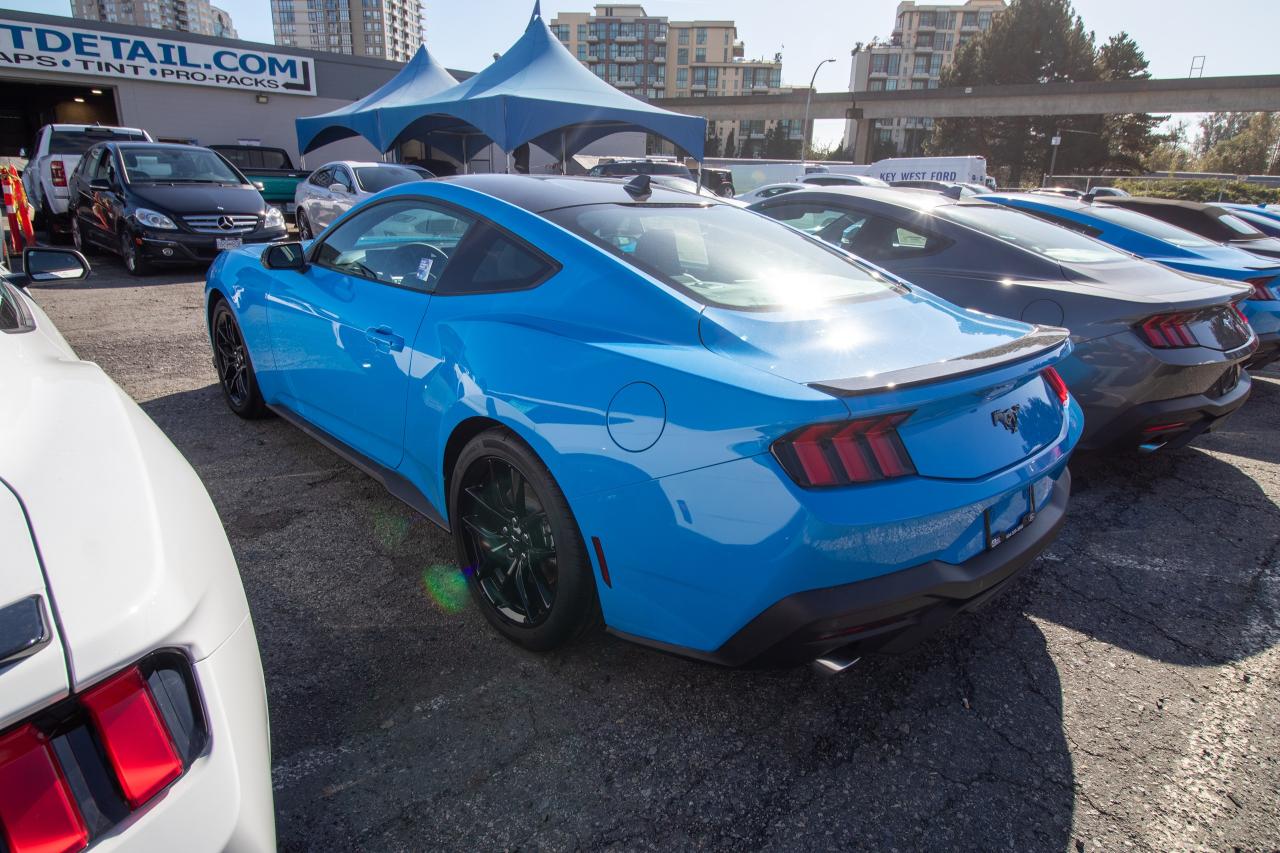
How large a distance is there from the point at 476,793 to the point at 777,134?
84.1m

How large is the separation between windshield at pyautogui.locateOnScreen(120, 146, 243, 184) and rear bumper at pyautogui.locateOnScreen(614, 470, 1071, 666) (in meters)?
10.8

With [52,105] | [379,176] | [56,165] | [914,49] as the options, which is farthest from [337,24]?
[379,176]

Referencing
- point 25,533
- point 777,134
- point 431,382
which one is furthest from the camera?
point 777,134

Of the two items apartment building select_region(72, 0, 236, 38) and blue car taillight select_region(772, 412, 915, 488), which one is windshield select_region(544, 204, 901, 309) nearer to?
blue car taillight select_region(772, 412, 915, 488)

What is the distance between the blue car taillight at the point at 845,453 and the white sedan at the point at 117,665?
3.70 ft

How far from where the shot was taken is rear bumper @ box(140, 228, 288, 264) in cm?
926

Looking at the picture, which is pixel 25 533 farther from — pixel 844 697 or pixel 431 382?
pixel 844 697

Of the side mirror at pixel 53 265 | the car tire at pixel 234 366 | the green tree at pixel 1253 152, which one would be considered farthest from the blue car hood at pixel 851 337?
the green tree at pixel 1253 152

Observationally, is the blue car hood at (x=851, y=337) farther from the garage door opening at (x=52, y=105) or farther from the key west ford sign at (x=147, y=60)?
the garage door opening at (x=52, y=105)

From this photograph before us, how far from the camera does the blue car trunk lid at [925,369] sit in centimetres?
179

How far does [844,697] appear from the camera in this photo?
89.8 inches

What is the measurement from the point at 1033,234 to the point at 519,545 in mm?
3762

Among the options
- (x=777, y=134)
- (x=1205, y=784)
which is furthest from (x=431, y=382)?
(x=777, y=134)

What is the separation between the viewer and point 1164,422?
11.9ft
